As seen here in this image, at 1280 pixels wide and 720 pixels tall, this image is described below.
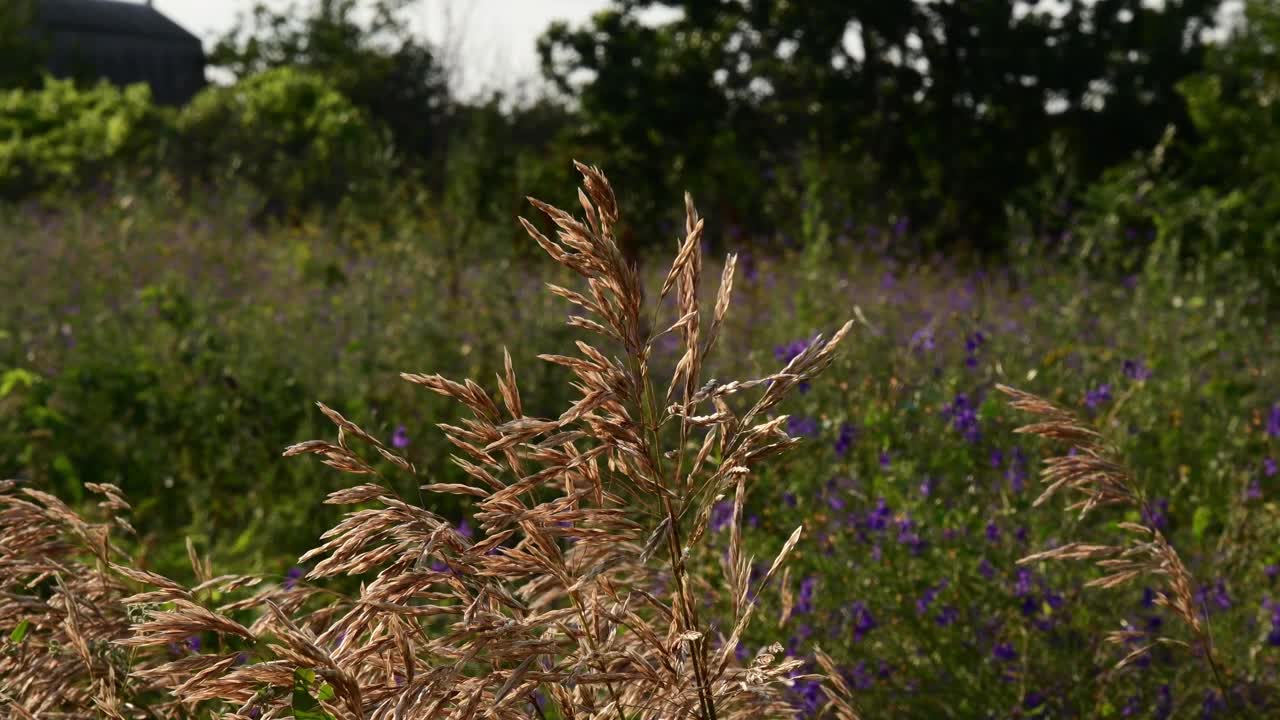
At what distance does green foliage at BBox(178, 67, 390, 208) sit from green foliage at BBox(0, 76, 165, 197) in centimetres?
67

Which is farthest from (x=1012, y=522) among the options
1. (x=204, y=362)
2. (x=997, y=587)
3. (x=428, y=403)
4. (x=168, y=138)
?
(x=168, y=138)

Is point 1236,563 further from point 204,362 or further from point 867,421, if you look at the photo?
point 204,362

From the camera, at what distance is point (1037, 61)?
624 inches

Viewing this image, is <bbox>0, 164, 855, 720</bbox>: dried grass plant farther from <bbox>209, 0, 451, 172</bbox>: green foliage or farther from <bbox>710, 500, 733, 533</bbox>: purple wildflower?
<bbox>209, 0, 451, 172</bbox>: green foliage

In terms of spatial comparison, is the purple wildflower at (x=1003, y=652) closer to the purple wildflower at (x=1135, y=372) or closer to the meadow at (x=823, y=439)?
the meadow at (x=823, y=439)

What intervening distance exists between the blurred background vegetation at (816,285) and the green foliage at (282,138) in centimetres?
6

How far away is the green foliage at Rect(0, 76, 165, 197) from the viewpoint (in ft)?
53.0

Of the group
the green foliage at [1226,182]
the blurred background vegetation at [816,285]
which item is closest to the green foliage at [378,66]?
the blurred background vegetation at [816,285]

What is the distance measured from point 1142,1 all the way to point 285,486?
47.0 ft

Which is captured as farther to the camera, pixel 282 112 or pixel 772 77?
pixel 282 112

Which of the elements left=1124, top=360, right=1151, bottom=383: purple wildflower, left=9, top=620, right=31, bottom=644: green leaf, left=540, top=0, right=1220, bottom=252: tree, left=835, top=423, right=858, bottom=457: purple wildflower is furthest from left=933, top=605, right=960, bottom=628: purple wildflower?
left=540, top=0, right=1220, bottom=252: tree

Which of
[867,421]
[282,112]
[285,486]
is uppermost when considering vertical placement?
[282,112]

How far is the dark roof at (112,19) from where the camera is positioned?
116ft

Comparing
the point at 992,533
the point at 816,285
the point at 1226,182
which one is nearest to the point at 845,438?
the point at 992,533
